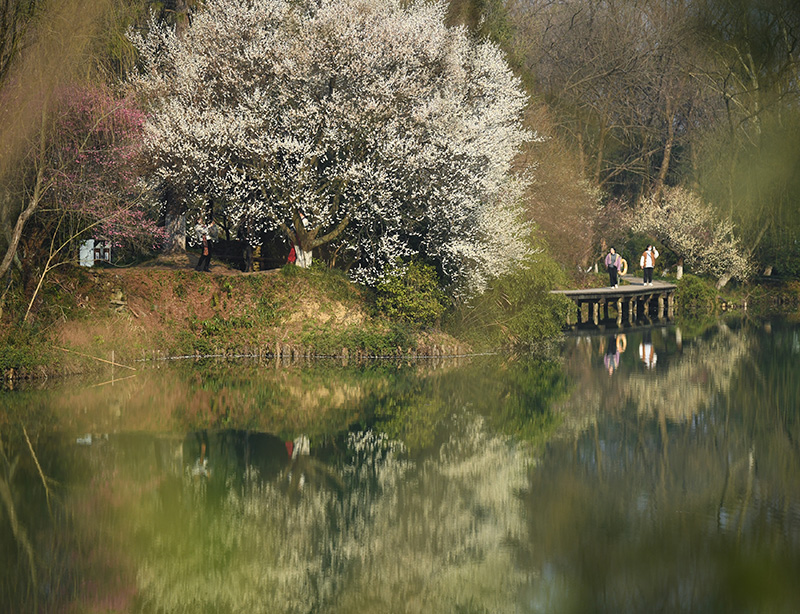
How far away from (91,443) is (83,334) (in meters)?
10.3

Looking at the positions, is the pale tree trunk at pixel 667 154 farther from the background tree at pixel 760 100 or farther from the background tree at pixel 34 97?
the background tree at pixel 34 97

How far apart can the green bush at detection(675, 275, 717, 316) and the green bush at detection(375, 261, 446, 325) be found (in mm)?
28425

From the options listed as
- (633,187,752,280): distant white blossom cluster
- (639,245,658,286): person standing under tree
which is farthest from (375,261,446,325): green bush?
(633,187,752,280): distant white blossom cluster

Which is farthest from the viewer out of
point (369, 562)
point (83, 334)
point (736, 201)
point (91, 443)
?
point (83, 334)

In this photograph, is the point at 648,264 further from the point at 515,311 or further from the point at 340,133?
the point at 340,133

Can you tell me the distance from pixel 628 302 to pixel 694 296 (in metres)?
7.57

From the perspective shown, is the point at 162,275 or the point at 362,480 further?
the point at 162,275

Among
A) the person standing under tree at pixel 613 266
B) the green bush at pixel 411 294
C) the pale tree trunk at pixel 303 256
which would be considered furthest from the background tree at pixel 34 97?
the person standing under tree at pixel 613 266

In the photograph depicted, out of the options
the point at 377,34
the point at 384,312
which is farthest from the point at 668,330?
the point at 377,34

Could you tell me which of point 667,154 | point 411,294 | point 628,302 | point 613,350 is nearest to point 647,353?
point 613,350

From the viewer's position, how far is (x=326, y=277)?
32656mm

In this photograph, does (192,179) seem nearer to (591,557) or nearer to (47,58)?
(47,58)

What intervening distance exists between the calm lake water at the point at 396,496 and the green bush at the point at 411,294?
5.46m

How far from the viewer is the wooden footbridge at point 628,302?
47375mm
